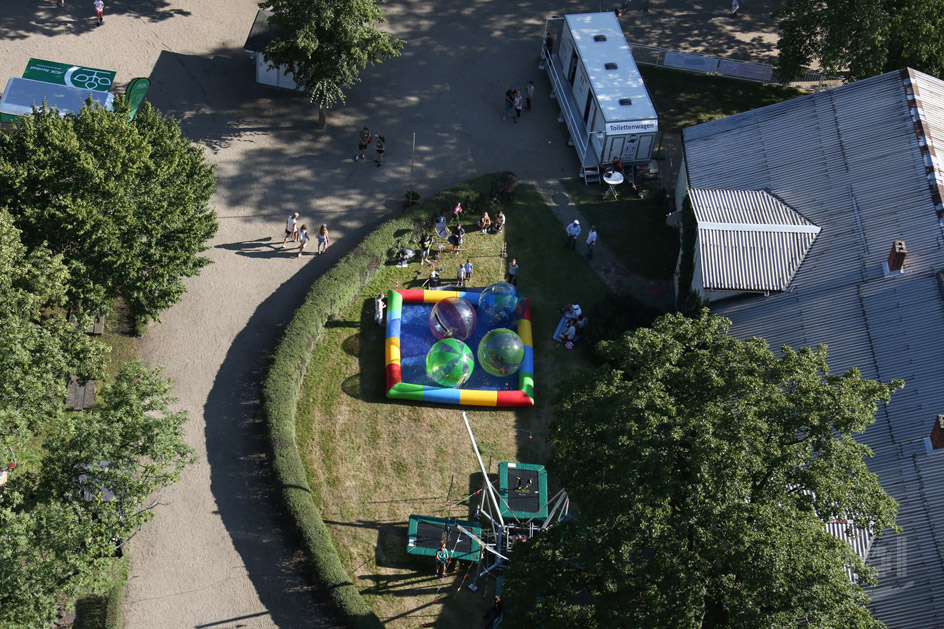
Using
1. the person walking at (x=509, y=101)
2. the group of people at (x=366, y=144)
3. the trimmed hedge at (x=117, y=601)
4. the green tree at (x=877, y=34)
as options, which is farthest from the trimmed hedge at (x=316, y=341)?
the green tree at (x=877, y=34)

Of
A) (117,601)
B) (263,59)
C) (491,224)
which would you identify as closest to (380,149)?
(491,224)

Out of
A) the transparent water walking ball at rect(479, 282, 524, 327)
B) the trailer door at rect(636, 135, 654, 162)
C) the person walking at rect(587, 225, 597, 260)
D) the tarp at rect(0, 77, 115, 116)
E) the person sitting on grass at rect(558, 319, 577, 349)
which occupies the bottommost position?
the person sitting on grass at rect(558, 319, 577, 349)

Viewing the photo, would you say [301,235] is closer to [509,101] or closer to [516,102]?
[509,101]

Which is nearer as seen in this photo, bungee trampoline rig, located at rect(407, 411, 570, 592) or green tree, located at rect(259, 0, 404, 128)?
bungee trampoline rig, located at rect(407, 411, 570, 592)

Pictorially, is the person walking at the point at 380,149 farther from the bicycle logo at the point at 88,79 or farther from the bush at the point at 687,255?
the bush at the point at 687,255

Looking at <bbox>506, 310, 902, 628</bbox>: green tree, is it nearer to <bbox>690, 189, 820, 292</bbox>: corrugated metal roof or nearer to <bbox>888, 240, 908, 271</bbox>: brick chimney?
<bbox>888, 240, 908, 271</bbox>: brick chimney

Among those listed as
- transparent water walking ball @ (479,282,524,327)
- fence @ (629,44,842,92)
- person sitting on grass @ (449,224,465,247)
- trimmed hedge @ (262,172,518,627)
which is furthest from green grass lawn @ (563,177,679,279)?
fence @ (629,44,842,92)
